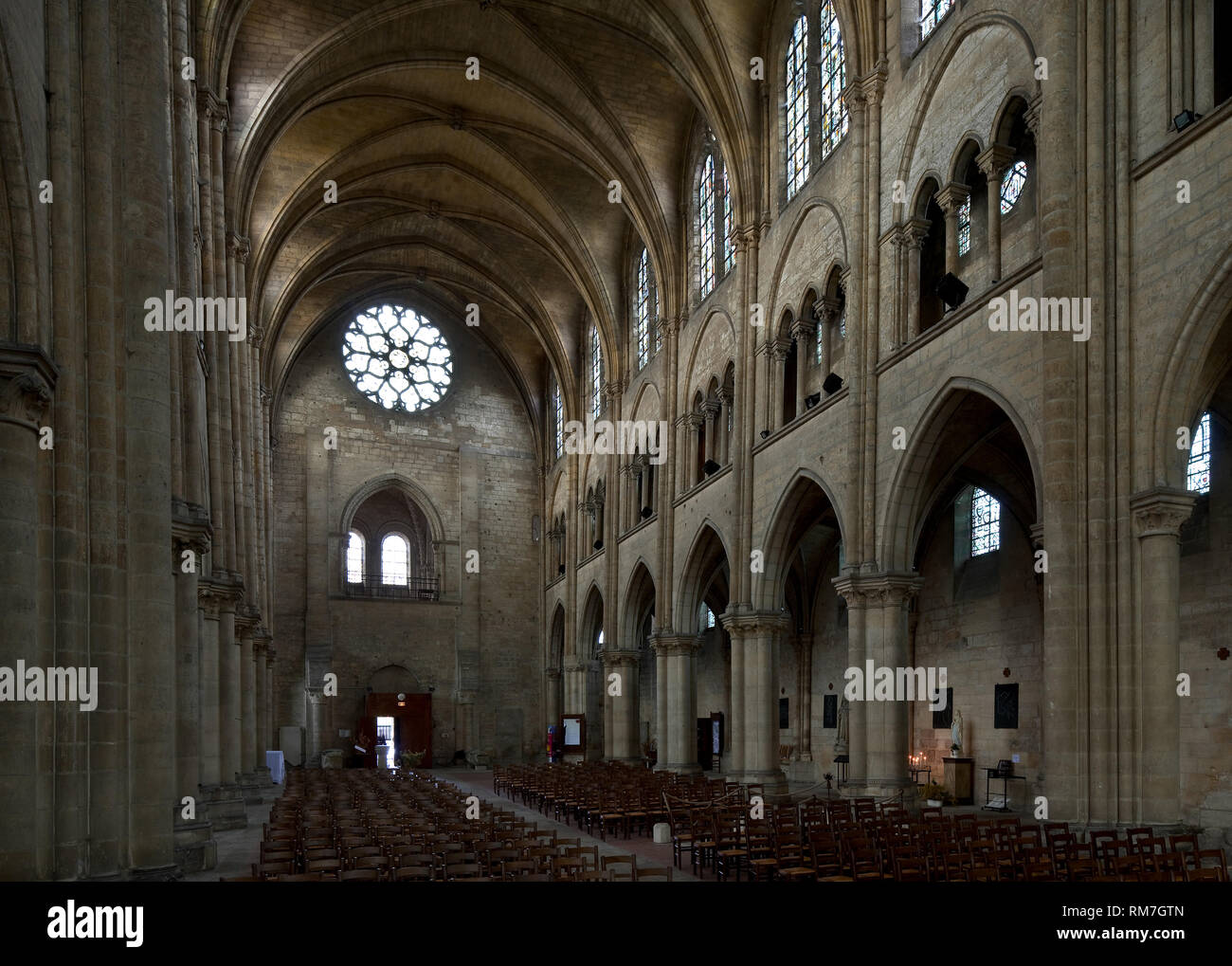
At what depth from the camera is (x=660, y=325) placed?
32.0 m

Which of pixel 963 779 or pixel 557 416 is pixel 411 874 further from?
pixel 557 416

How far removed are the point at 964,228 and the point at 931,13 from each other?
3.99m

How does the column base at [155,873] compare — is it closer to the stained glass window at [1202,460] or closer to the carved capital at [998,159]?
the carved capital at [998,159]

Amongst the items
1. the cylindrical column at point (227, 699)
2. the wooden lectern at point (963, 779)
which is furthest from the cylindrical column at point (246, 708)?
the wooden lectern at point (963, 779)

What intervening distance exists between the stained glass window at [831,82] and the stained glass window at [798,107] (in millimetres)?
728

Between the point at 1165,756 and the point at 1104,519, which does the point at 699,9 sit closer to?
the point at 1104,519

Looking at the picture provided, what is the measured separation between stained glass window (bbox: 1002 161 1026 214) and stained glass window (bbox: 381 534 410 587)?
3376 cm

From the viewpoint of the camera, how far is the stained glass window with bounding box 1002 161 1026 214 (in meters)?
17.4

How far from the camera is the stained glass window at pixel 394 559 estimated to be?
46750mm

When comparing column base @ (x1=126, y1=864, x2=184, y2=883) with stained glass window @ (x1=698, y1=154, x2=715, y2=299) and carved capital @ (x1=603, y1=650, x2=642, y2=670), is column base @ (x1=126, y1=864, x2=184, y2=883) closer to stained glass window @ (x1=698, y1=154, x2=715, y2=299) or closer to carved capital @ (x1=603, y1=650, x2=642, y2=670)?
stained glass window @ (x1=698, y1=154, x2=715, y2=299)

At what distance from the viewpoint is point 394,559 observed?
47156 millimetres
